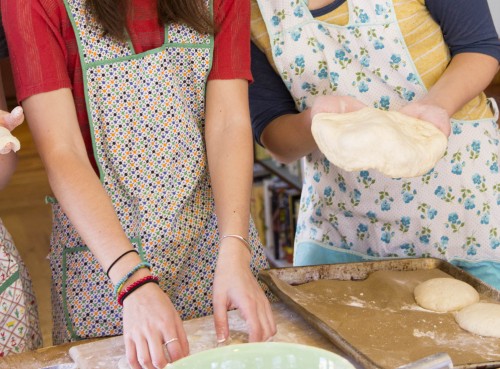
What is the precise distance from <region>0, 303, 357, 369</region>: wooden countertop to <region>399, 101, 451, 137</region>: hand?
0.45 metres

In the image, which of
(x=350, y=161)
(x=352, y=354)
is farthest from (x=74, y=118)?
(x=352, y=354)

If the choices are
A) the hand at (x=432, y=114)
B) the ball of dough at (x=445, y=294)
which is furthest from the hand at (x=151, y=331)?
the hand at (x=432, y=114)

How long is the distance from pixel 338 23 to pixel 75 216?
2.59 ft

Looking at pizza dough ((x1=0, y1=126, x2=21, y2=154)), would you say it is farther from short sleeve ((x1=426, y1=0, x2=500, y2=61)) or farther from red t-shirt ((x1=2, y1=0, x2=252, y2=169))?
short sleeve ((x1=426, y1=0, x2=500, y2=61))

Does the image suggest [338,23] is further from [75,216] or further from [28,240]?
[28,240]

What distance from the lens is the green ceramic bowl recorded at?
881 mm

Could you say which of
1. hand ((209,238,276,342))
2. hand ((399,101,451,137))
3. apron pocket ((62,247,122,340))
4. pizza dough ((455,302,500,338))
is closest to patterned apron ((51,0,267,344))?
apron pocket ((62,247,122,340))

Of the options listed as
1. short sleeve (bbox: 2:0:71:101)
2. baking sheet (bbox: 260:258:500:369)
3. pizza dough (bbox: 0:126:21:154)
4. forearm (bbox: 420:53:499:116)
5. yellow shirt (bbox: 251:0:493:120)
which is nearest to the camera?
pizza dough (bbox: 0:126:21:154)

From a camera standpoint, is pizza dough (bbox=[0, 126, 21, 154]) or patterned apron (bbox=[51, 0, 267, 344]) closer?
pizza dough (bbox=[0, 126, 21, 154])

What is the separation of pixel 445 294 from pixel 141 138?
653 millimetres

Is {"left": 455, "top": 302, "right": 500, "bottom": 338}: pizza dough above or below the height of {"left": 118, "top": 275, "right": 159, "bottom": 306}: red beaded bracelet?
below

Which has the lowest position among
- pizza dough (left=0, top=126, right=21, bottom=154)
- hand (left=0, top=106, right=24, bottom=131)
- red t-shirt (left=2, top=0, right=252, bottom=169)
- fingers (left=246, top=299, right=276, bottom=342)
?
fingers (left=246, top=299, right=276, bottom=342)

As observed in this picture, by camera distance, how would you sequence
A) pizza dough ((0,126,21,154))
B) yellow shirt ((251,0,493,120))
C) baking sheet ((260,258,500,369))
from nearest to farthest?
pizza dough ((0,126,21,154)), baking sheet ((260,258,500,369)), yellow shirt ((251,0,493,120))

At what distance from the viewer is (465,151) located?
1.68 metres
